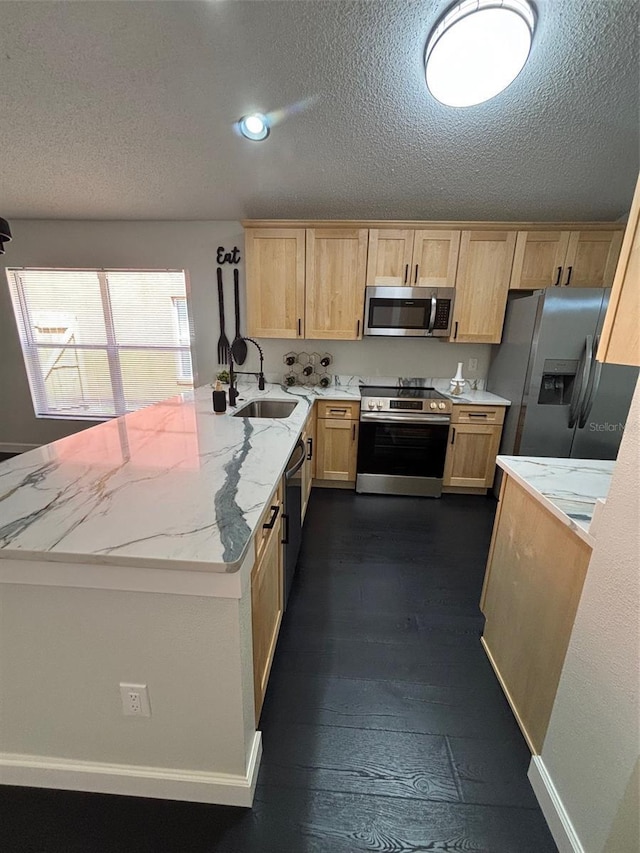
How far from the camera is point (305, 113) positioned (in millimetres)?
1896

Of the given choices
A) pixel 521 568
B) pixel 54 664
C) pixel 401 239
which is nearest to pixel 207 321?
pixel 401 239

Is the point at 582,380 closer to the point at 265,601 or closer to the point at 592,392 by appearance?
the point at 592,392

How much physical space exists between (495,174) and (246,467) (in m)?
2.70

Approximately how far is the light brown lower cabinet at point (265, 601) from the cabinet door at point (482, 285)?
2.56 m

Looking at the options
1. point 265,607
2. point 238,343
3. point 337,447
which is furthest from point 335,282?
point 265,607

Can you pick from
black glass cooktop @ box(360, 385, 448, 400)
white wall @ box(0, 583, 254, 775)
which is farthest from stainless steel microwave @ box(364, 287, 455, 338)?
white wall @ box(0, 583, 254, 775)

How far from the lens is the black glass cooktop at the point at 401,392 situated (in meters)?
3.13

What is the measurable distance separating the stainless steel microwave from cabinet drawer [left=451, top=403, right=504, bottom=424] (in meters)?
0.72

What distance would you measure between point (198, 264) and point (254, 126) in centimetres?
165

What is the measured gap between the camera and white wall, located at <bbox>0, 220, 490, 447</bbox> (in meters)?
3.37

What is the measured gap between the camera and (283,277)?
3.05m

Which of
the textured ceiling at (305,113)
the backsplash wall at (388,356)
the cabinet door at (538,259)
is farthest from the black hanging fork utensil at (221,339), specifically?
the cabinet door at (538,259)

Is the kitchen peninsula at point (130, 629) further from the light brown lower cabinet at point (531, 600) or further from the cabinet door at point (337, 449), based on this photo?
the cabinet door at point (337, 449)

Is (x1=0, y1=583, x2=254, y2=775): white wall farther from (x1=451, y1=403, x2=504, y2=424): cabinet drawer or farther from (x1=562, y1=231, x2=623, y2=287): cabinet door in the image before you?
(x1=562, y1=231, x2=623, y2=287): cabinet door
